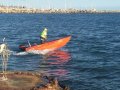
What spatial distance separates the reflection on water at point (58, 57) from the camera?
124 feet

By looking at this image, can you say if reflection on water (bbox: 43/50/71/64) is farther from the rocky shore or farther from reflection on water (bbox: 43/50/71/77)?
the rocky shore

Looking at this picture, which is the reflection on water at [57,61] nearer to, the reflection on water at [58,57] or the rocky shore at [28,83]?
the reflection on water at [58,57]

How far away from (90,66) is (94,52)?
10.3 meters

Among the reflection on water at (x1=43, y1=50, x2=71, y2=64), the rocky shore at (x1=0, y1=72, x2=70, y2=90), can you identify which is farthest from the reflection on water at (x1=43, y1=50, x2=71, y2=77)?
the rocky shore at (x1=0, y1=72, x2=70, y2=90)

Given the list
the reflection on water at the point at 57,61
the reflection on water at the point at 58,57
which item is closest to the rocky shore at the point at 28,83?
the reflection on water at the point at 57,61

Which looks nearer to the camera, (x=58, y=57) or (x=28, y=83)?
(x=28, y=83)

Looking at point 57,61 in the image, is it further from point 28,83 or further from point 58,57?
point 28,83

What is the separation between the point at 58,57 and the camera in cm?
4059

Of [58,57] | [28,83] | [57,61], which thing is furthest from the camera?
[58,57]

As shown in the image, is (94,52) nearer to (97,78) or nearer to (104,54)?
(104,54)

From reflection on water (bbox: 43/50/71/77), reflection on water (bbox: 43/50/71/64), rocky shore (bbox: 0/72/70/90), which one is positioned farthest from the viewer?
reflection on water (bbox: 43/50/71/64)

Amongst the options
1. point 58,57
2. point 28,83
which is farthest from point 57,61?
point 28,83

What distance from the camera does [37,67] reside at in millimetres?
33906

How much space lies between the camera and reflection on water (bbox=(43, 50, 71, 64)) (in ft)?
124
